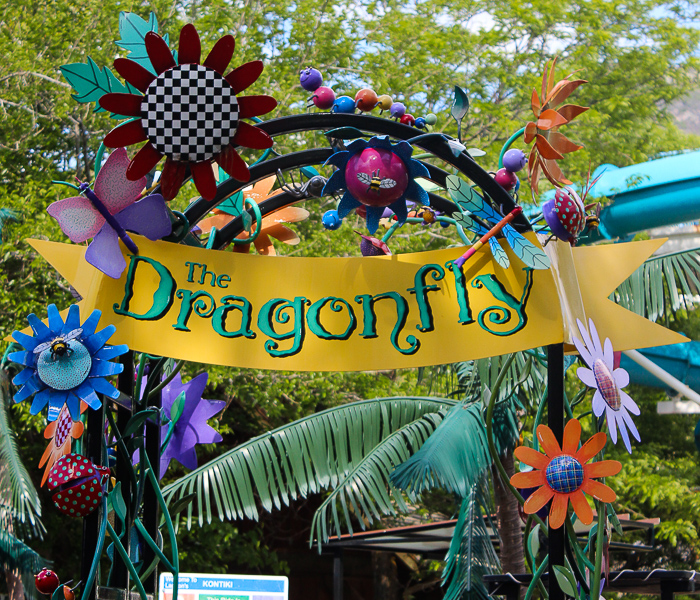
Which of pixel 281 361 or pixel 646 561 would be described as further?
pixel 646 561

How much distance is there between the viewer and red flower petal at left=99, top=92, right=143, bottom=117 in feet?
8.05

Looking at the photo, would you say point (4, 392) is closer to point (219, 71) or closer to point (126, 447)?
point (126, 447)

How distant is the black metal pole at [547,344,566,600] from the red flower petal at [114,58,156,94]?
1.54 meters

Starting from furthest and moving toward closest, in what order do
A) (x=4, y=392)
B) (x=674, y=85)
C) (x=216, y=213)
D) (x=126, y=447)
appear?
(x=674, y=85) → (x=4, y=392) → (x=216, y=213) → (x=126, y=447)

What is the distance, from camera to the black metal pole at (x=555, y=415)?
8.16 ft

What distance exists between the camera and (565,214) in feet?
8.80

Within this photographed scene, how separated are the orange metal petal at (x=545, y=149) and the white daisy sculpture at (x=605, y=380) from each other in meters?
0.58

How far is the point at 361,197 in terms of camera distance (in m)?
2.74

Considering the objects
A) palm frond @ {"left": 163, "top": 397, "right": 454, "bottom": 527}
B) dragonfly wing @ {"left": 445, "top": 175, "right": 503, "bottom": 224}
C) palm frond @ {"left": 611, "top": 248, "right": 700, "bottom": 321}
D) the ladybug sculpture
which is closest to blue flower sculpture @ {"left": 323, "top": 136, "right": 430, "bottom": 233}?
dragonfly wing @ {"left": 445, "top": 175, "right": 503, "bottom": 224}

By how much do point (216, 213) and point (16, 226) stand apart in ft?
18.2

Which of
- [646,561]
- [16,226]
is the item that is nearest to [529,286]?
[16,226]

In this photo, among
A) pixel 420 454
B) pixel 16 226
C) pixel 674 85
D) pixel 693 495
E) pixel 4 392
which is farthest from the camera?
pixel 674 85

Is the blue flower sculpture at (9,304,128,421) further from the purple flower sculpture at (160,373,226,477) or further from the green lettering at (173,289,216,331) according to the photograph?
the purple flower sculpture at (160,373,226,477)

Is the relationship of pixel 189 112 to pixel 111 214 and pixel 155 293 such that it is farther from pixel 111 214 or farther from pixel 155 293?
pixel 155 293
